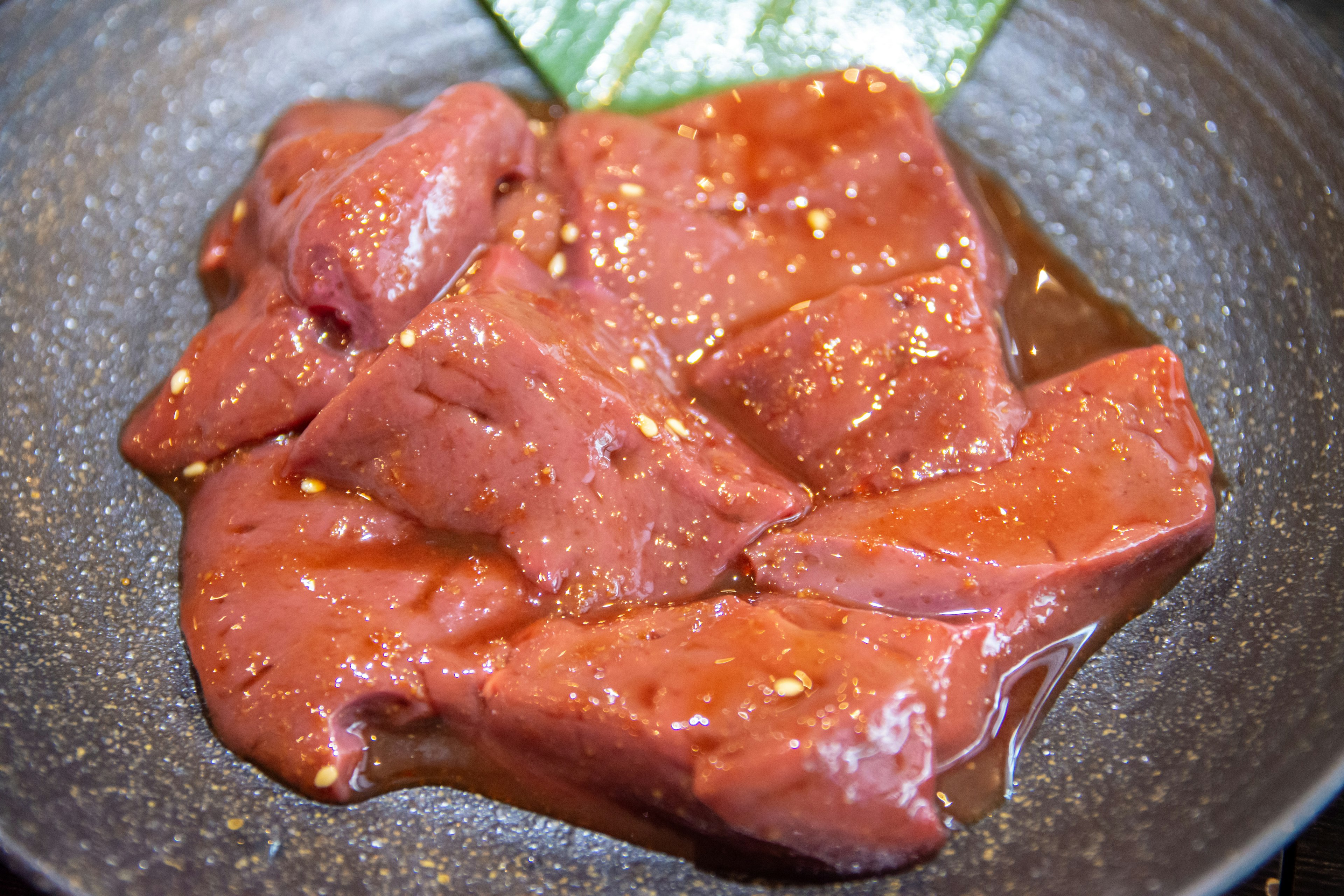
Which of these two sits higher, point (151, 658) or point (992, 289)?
point (992, 289)

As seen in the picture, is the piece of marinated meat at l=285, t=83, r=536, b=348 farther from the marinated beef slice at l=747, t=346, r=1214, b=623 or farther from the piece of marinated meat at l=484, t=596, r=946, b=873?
the marinated beef slice at l=747, t=346, r=1214, b=623

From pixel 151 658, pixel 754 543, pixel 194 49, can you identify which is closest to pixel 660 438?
pixel 754 543

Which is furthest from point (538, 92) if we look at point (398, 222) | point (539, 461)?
point (539, 461)

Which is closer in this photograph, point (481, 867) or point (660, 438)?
point (481, 867)

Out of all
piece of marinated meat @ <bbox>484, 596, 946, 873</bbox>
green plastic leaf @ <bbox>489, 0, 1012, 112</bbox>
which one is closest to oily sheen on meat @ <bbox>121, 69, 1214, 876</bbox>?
piece of marinated meat @ <bbox>484, 596, 946, 873</bbox>

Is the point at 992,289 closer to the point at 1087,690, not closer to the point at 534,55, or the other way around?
the point at 1087,690

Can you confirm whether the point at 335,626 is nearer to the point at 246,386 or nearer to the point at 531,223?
the point at 246,386
